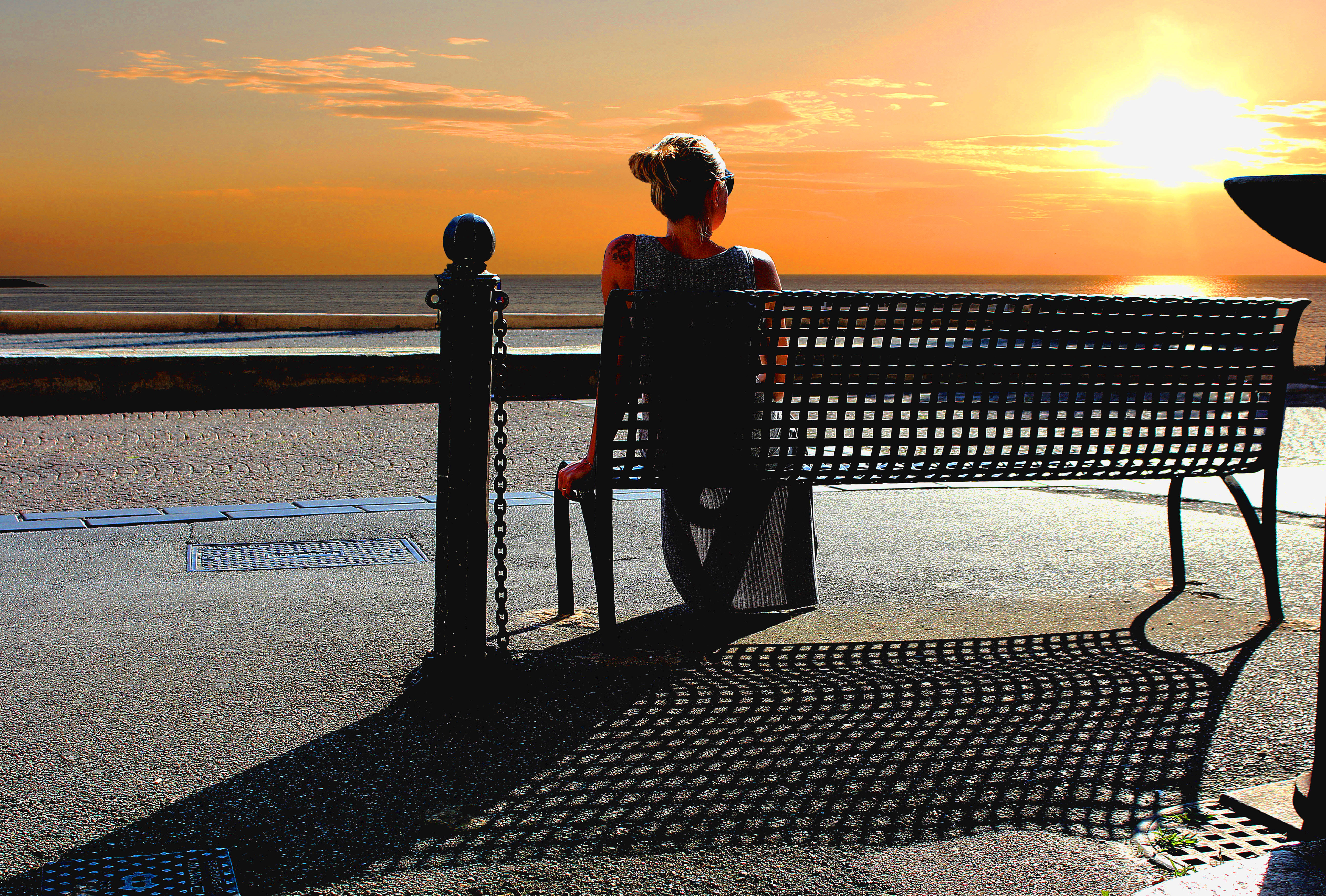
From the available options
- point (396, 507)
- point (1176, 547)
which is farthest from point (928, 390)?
point (396, 507)

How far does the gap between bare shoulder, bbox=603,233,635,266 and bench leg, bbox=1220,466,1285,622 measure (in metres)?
2.18

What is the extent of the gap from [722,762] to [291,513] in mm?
3578

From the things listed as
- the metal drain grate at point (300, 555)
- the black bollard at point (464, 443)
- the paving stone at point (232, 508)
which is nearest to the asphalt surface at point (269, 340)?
the paving stone at point (232, 508)

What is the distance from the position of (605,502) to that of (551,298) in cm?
11683

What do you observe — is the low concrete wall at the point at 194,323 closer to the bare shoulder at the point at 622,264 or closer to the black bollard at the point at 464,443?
the bare shoulder at the point at 622,264

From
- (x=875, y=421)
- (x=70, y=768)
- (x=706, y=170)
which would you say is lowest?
(x=70, y=768)

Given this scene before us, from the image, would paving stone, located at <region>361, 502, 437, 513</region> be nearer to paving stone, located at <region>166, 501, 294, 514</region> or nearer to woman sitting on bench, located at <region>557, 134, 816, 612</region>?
paving stone, located at <region>166, 501, 294, 514</region>

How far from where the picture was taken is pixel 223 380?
9.41 meters

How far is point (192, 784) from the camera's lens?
269cm

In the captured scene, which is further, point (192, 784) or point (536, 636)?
point (536, 636)

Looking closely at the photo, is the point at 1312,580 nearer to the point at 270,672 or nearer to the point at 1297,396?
the point at 270,672

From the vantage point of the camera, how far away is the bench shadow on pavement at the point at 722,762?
2.45m

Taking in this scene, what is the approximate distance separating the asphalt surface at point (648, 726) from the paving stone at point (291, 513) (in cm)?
70

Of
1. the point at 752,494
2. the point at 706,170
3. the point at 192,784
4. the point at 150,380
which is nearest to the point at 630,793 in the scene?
the point at 192,784
